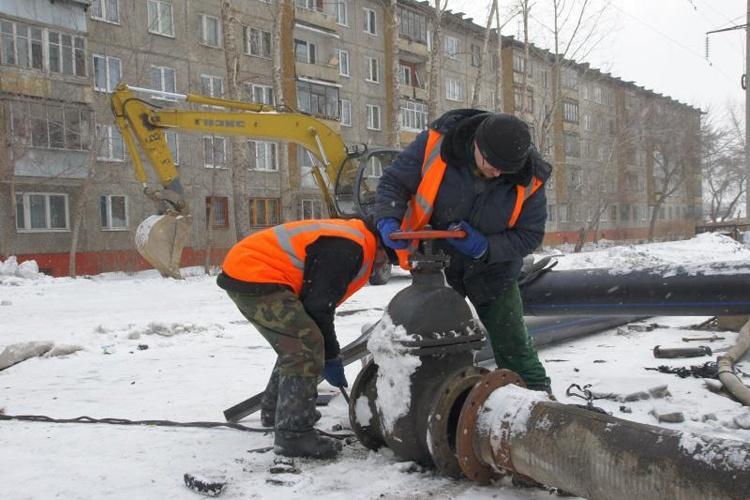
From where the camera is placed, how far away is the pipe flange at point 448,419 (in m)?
2.58

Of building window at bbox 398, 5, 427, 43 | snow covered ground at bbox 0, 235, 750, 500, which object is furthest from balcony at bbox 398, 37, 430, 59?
snow covered ground at bbox 0, 235, 750, 500

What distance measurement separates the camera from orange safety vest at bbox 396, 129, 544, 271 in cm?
319

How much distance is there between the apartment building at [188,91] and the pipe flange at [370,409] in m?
7.44

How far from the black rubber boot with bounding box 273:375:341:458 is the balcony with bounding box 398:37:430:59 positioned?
30.6m

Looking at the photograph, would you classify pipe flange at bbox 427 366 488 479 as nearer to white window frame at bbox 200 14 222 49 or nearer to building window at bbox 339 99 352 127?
white window frame at bbox 200 14 222 49

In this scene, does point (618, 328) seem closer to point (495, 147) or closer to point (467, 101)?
point (495, 147)

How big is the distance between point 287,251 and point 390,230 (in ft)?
1.54

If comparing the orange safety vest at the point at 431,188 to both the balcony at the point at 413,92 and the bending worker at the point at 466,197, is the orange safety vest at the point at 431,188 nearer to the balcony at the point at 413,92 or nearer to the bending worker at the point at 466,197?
the bending worker at the point at 466,197

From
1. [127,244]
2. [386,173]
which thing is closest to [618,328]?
[386,173]

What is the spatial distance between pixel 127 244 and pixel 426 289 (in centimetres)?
2176

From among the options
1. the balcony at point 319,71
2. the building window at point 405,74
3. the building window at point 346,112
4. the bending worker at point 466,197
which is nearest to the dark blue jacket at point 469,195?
the bending worker at point 466,197

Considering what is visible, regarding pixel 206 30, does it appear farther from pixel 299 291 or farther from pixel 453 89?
pixel 299 291

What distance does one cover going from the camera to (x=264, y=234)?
3031mm

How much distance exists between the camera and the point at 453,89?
117 ft
